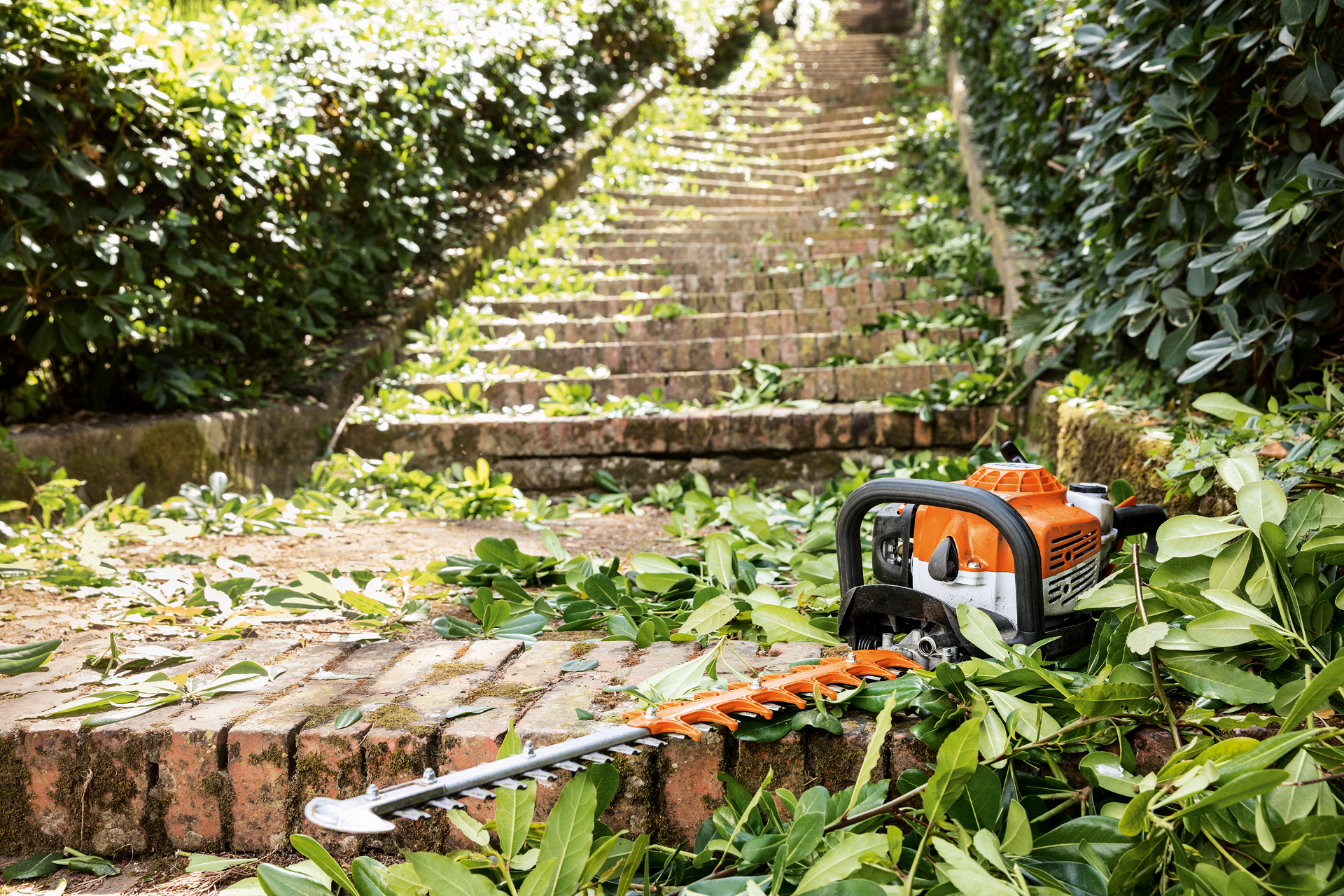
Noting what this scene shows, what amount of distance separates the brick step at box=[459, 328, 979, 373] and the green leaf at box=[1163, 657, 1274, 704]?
327 centimetres

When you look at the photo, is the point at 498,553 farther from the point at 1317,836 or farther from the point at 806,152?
the point at 806,152

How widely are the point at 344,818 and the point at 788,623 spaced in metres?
0.78

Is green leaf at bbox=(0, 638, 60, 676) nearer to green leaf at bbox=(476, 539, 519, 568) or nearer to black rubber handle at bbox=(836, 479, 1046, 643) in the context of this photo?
green leaf at bbox=(476, 539, 519, 568)

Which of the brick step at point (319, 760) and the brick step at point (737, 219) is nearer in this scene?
the brick step at point (319, 760)

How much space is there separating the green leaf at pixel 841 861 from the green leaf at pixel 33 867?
113 centimetres

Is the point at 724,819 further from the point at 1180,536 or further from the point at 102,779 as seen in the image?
the point at 102,779

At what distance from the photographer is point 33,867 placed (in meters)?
1.35

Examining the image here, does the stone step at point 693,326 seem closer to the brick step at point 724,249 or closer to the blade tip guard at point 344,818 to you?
the brick step at point 724,249

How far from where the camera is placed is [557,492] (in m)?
4.12

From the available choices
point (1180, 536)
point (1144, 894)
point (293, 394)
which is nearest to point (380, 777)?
point (1144, 894)

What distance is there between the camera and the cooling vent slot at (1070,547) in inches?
53.4

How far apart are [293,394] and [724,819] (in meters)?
3.61

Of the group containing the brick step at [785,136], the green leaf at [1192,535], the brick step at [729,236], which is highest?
the brick step at [785,136]

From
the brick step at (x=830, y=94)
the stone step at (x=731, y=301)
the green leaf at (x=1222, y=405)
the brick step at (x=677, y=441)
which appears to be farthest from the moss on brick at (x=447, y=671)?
the brick step at (x=830, y=94)
